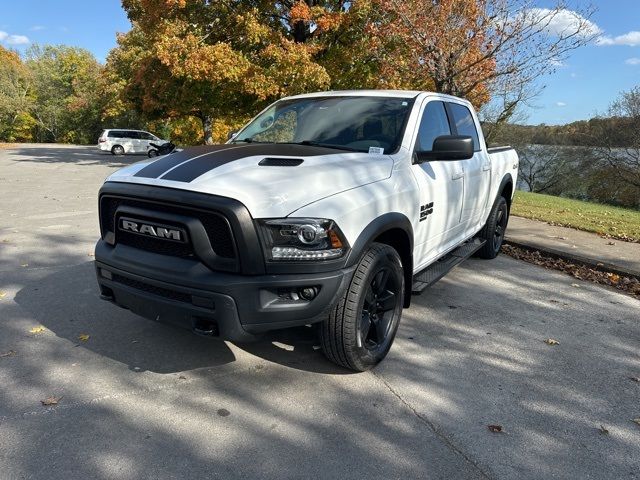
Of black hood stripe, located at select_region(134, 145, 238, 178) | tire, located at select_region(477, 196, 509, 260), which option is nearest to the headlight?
black hood stripe, located at select_region(134, 145, 238, 178)

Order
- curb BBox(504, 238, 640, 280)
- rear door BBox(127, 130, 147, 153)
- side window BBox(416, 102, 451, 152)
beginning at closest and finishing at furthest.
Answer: side window BBox(416, 102, 451, 152) < curb BBox(504, 238, 640, 280) < rear door BBox(127, 130, 147, 153)

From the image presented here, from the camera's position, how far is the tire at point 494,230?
6.00 meters

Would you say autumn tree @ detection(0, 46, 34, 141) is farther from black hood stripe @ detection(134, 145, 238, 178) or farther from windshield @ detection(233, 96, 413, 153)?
black hood stripe @ detection(134, 145, 238, 178)

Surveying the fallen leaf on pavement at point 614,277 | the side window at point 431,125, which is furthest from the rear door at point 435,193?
the fallen leaf on pavement at point 614,277

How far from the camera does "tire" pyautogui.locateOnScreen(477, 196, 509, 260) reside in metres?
6.00

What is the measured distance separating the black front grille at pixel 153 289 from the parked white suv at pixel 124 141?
31.1 meters

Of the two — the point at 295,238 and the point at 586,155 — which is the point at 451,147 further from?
the point at 586,155

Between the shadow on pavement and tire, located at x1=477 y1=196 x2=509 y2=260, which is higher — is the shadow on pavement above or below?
below

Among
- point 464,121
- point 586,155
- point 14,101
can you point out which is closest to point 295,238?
point 464,121

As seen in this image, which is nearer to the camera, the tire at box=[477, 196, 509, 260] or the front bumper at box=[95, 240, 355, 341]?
the front bumper at box=[95, 240, 355, 341]

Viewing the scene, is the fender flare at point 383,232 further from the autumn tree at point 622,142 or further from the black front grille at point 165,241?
the autumn tree at point 622,142

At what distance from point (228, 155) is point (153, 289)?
1019 millimetres

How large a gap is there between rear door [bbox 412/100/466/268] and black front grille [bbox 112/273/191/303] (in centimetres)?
183

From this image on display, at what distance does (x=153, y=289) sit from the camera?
275 cm
